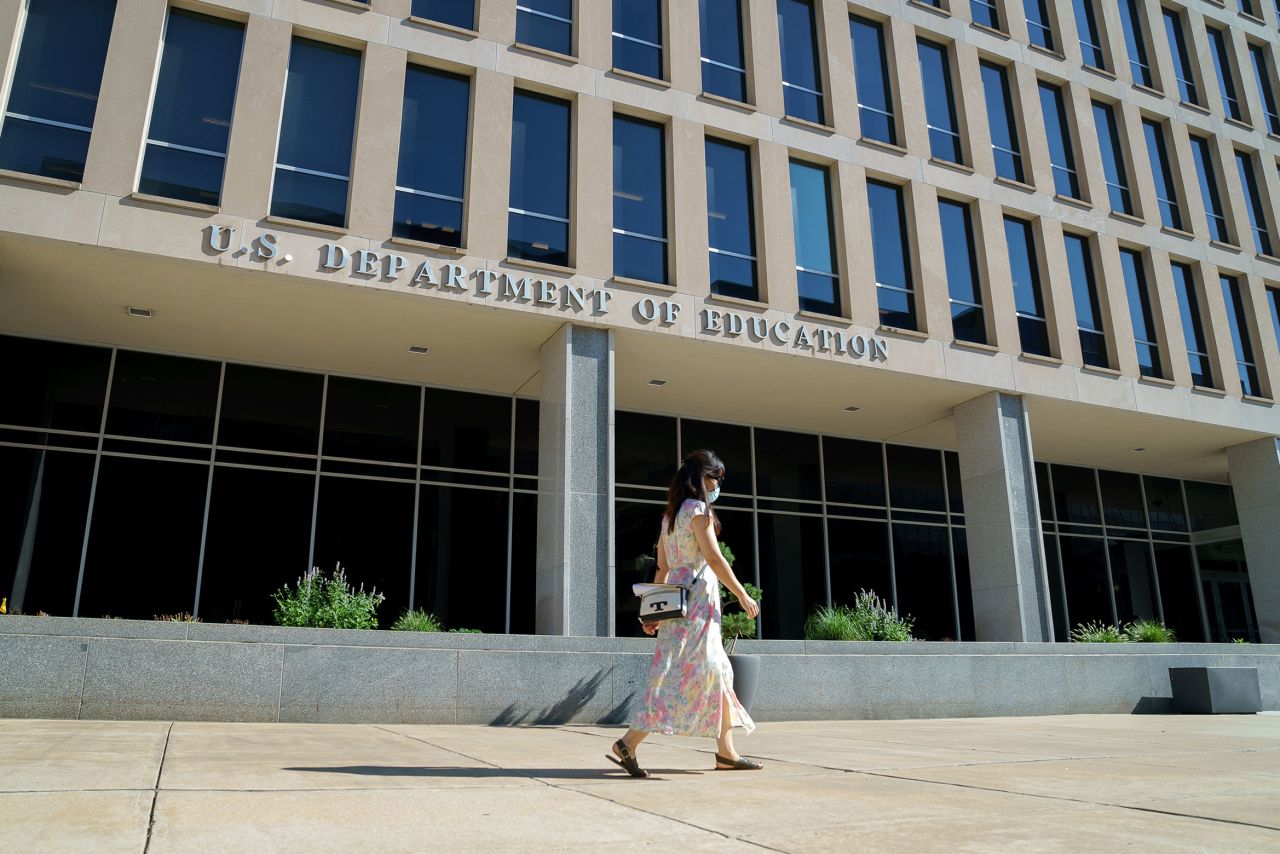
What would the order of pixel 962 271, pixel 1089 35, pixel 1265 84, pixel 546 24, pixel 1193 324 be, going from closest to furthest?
pixel 546 24
pixel 962 271
pixel 1193 324
pixel 1089 35
pixel 1265 84

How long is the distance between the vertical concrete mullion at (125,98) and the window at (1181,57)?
2373 cm

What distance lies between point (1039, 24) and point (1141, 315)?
7.45 m

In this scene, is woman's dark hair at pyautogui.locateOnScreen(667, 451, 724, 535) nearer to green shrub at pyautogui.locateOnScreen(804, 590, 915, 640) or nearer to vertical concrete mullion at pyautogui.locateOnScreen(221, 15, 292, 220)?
vertical concrete mullion at pyautogui.locateOnScreen(221, 15, 292, 220)

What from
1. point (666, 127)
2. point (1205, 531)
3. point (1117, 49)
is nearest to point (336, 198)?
point (666, 127)

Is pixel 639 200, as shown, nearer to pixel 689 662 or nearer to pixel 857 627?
pixel 857 627

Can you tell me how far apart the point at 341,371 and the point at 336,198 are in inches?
150

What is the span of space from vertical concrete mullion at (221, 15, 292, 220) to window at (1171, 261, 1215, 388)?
19.7 meters

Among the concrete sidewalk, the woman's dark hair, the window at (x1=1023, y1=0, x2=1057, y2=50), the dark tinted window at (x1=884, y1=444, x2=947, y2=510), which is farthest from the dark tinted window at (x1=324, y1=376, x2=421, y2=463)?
the window at (x1=1023, y1=0, x2=1057, y2=50)

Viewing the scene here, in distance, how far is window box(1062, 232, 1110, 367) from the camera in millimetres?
20438

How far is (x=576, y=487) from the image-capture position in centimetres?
1454

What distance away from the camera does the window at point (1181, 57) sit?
24609 mm

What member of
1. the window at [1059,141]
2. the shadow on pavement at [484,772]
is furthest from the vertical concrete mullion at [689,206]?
the shadow on pavement at [484,772]

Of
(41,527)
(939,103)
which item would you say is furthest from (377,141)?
(939,103)

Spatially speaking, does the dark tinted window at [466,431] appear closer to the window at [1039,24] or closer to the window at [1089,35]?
the window at [1039,24]
